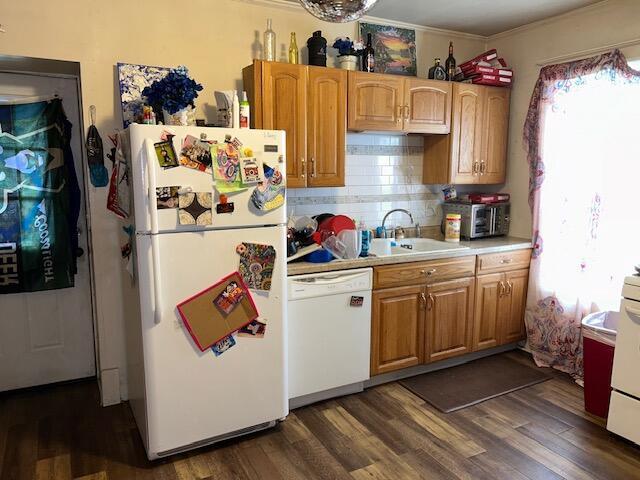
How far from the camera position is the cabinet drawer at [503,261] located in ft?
11.0

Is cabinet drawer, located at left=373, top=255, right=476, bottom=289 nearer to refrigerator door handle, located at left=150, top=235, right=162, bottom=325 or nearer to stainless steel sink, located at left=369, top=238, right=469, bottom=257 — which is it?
stainless steel sink, located at left=369, top=238, right=469, bottom=257

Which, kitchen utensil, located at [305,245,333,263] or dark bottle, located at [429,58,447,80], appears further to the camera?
dark bottle, located at [429,58,447,80]

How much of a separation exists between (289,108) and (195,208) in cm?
102

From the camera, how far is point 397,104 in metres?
3.20

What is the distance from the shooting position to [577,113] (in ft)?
10.5

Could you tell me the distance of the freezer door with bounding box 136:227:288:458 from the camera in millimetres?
2176

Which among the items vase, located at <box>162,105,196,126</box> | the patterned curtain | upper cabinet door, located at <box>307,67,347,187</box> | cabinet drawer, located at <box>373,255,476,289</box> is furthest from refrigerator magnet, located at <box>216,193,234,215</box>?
the patterned curtain

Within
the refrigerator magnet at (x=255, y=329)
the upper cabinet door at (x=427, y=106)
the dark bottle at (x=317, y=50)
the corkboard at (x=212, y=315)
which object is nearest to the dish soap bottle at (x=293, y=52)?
the dark bottle at (x=317, y=50)

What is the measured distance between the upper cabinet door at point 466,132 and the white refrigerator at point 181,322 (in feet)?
5.43

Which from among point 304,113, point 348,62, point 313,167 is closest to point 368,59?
point 348,62

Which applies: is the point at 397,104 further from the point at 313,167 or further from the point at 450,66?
the point at 313,167

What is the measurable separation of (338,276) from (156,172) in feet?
4.02

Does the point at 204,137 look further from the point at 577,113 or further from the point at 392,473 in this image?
the point at 577,113

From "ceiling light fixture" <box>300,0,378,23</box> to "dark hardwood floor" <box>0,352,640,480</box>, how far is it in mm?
1996
